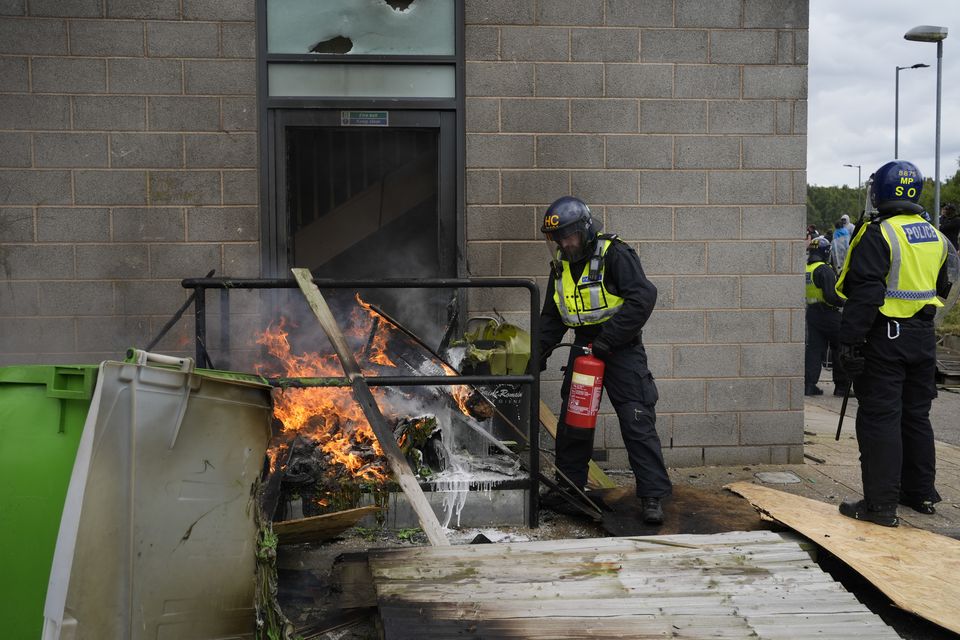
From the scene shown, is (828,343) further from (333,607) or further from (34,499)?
(34,499)

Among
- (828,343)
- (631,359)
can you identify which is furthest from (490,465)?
(828,343)

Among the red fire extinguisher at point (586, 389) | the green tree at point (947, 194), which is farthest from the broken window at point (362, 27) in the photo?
the green tree at point (947, 194)

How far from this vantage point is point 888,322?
462 cm

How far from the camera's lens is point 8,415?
2.51 meters

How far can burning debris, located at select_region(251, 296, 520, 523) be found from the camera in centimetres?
443

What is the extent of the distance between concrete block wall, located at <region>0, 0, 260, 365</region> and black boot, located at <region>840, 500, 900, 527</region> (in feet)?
14.5

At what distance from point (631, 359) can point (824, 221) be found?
233ft

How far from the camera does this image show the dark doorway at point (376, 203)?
602 centimetres

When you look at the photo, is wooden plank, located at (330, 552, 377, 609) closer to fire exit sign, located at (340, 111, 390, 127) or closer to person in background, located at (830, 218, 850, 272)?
fire exit sign, located at (340, 111, 390, 127)

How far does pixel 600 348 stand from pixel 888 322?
168cm

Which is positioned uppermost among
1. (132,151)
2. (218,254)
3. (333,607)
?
(132,151)

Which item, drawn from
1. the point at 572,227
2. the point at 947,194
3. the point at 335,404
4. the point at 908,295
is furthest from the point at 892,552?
the point at 947,194

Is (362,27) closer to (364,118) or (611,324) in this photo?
(364,118)

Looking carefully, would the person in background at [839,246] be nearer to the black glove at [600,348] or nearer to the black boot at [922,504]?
the black boot at [922,504]
